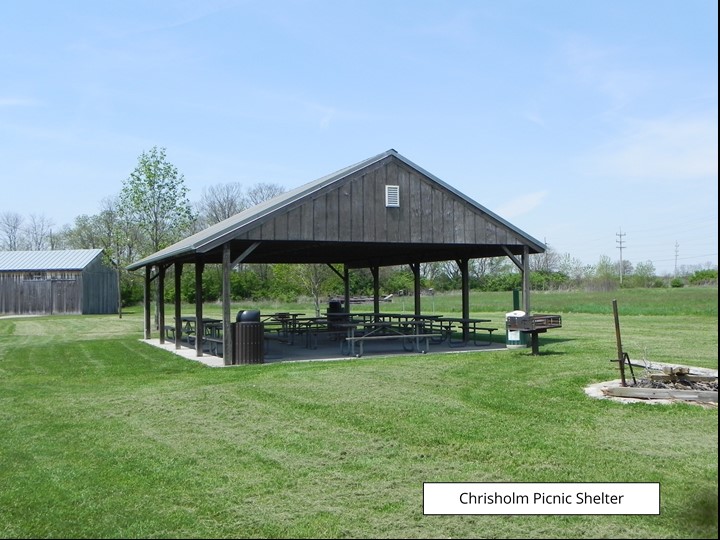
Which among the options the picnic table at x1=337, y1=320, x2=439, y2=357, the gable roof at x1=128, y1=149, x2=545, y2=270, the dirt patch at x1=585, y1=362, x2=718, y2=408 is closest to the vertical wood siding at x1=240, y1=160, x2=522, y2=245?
the gable roof at x1=128, y1=149, x2=545, y2=270

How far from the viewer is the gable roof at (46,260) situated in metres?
43.0

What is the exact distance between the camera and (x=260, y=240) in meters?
13.8

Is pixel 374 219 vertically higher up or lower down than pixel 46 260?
lower down

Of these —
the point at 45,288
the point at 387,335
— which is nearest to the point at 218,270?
the point at 45,288

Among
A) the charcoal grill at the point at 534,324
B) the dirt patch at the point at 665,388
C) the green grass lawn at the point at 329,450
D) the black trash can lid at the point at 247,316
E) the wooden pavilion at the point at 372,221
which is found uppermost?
the wooden pavilion at the point at 372,221

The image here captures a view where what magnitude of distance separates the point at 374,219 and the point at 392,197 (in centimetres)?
64

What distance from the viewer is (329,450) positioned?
639 centimetres

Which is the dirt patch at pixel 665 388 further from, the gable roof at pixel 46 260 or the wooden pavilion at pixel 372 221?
the gable roof at pixel 46 260

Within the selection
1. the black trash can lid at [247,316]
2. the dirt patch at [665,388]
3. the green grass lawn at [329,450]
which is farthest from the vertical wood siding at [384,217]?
the dirt patch at [665,388]

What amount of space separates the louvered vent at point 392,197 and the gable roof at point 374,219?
0.10 metres

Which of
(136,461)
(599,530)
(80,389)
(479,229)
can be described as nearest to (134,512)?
(136,461)

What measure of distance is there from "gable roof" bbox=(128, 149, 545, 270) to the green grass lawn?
333 cm

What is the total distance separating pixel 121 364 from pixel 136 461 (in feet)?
28.2

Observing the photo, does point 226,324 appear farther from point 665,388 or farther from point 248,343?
point 665,388
